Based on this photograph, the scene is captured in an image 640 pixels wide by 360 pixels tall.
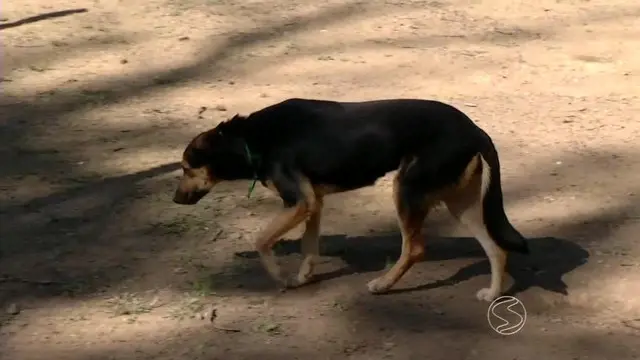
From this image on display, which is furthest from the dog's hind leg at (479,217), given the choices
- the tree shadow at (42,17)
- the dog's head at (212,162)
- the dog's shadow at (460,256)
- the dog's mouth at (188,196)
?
the tree shadow at (42,17)

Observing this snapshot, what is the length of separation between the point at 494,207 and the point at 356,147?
723mm

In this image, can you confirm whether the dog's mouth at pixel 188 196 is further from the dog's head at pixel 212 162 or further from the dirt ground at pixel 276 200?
the dirt ground at pixel 276 200

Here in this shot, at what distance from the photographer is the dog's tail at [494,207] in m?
5.08

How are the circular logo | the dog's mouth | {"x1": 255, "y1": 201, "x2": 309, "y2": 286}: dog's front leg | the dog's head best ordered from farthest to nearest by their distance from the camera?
the dog's mouth
the dog's head
{"x1": 255, "y1": 201, "x2": 309, "y2": 286}: dog's front leg
the circular logo

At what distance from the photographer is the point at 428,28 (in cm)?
1019

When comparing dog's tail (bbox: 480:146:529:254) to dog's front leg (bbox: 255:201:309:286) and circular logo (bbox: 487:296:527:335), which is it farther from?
dog's front leg (bbox: 255:201:309:286)

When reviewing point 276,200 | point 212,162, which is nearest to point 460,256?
point 276,200

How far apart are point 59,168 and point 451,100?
3043mm

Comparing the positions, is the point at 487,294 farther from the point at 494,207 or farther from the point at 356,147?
the point at 356,147

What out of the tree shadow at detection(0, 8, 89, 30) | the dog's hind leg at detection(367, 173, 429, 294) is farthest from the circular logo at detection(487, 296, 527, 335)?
the tree shadow at detection(0, 8, 89, 30)

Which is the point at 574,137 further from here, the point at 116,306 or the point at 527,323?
the point at 116,306

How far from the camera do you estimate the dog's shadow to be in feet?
18.1

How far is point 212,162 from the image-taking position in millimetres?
5301

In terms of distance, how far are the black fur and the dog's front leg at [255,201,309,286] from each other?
5 cm
